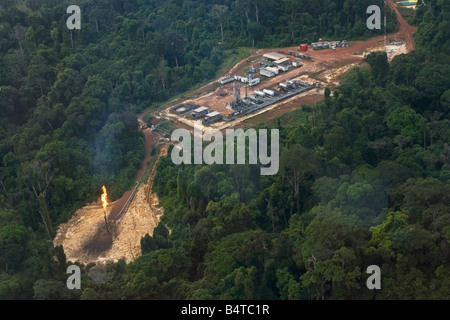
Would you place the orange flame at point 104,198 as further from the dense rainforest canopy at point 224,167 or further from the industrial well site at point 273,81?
the industrial well site at point 273,81

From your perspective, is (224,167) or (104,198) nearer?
(224,167)

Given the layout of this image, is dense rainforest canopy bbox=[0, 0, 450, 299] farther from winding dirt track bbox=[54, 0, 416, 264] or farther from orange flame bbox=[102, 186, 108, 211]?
winding dirt track bbox=[54, 0, 416, 264]

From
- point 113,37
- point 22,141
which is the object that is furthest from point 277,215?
point 113,37

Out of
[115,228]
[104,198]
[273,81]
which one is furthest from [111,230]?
[273,81]

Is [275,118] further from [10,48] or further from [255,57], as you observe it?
[10,48]

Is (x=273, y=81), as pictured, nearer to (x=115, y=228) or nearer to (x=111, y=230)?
(x=115, y=228)

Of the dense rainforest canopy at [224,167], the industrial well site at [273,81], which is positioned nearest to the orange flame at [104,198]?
the dense rainforest canopy at [224,167]

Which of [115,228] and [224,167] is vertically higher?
[224,167]

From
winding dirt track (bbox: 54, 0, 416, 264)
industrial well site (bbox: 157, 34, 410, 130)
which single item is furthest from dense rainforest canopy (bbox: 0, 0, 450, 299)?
industrial well site (bbox: 157, 34, 410, 130)
